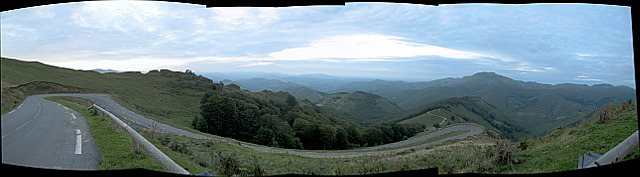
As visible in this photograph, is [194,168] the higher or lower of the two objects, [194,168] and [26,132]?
the lower

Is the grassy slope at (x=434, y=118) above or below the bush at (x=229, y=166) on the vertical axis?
below

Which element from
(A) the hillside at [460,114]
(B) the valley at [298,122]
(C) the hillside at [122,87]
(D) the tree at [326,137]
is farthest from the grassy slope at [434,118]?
(C) the hillside at [122,87]

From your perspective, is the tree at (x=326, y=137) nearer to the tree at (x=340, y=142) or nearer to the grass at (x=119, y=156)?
the tree at (x=340, y=142)

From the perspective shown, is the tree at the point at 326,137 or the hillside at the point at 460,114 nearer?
the tree at the point at 326,137

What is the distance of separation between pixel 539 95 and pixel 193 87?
178 metres

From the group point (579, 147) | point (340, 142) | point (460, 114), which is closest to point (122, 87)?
point (340, 142)

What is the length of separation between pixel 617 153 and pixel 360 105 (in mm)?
143400

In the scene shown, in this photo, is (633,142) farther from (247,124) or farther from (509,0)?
(247,124)

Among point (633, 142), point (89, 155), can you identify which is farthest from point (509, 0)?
point (89, 155)

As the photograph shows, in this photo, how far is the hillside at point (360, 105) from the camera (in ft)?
425

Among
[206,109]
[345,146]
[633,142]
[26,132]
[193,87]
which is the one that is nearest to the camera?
[633,142]

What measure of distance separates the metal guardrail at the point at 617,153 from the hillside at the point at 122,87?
6.68m

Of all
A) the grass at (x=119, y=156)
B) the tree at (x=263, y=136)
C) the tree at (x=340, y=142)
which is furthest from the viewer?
the tree at (x=340, y=142)

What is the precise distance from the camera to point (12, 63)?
3061mm
